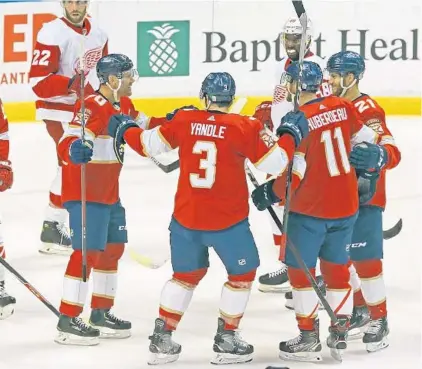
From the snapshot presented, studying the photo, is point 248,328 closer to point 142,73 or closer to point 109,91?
point 109,91

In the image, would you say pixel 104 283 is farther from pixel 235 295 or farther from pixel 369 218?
pixel 369 218

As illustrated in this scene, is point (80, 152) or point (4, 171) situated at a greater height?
point (80, 152)

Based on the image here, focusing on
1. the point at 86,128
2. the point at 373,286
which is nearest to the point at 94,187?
the point at 86,128

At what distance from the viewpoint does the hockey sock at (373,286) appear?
6.32m

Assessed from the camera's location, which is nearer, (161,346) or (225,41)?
(161,346)

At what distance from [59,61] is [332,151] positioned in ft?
7.51

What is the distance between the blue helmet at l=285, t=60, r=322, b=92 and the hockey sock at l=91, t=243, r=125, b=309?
1.08 meters

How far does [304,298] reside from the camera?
604cm

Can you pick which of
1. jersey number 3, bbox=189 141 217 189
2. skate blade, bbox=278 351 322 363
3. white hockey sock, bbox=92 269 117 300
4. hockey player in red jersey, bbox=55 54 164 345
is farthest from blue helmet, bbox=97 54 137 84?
skate blade, bbox=278 351 322 363

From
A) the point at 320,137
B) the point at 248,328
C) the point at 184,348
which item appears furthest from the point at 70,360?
the point at 320,137

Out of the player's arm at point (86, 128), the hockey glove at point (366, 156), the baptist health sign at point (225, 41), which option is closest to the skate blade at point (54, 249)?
the player's arm at point (86, 128)

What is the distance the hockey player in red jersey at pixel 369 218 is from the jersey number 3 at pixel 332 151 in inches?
8.5

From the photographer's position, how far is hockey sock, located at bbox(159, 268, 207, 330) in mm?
5980

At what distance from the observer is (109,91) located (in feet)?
20.4
